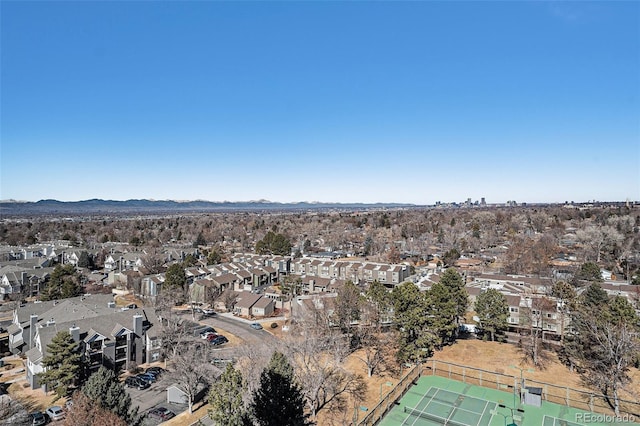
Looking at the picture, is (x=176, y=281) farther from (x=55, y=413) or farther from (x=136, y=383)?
(x=55, y=413)

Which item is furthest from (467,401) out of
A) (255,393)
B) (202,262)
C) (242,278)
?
(202,262)

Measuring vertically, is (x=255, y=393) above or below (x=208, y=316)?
above

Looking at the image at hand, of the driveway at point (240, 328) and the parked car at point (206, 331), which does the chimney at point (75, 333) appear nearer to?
the parked car at point (206, 331)

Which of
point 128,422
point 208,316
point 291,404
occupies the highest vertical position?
point 291,404

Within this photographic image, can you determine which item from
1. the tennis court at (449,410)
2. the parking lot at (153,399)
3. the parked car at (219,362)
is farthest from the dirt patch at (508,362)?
the parking lot at (153,399)

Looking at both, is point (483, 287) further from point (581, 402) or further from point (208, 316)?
point (208, 316)

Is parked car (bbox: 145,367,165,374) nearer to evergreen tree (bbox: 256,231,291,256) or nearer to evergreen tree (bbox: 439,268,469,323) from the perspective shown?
evergreen tree (bbox: 439,268,469,323)

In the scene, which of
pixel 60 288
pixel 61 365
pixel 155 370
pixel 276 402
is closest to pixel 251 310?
pixel 155 370
